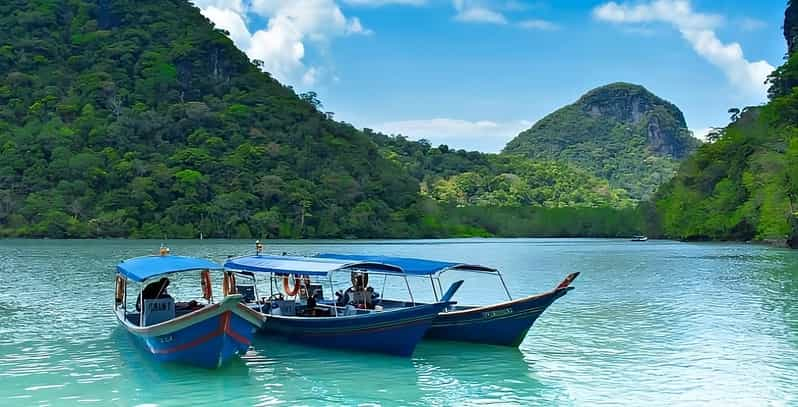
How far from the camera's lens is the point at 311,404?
15125 millimetres

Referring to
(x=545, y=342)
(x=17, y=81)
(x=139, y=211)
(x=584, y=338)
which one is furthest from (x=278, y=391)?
(x=17, y=81)

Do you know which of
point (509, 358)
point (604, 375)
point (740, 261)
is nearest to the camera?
point (604, 375)

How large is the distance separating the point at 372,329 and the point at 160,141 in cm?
10695

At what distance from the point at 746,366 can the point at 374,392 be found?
898cm

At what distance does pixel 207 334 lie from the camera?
659 inches

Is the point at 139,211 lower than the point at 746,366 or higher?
higher

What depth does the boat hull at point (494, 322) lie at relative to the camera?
19719 mm

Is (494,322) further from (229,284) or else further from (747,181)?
(747,181)

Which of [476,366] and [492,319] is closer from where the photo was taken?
[476,366]

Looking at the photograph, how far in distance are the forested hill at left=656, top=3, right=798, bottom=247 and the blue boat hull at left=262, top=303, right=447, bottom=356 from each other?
61.0 meters

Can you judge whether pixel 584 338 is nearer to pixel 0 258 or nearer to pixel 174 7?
pixel 0 258

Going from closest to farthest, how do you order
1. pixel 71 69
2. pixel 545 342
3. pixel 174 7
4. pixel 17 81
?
1. pixel 545 342
2. pixel 17 81
3. pixel 71 69
4. pixel 174 7

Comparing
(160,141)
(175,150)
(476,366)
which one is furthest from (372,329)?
(160,141)

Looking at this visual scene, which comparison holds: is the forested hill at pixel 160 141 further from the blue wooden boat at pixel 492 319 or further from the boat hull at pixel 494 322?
the boat hull at pixel 494 322
